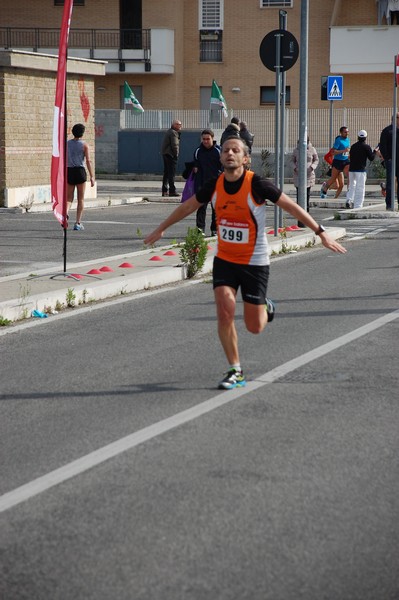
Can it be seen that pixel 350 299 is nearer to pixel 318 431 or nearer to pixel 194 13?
pixel 318 431

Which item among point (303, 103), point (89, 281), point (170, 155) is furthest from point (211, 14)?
point (89, 281)

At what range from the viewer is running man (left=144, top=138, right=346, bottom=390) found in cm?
825

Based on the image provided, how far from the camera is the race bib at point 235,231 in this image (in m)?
8.34

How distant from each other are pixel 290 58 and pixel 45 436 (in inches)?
509

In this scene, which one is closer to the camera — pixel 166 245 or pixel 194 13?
pixel 166 245

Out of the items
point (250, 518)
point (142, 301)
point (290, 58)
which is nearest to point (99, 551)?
point (250, 518)

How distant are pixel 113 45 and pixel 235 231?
4443cm

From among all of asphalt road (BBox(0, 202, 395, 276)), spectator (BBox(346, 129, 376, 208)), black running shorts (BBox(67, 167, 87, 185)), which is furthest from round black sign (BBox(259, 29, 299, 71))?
spectator (BBox(346, 129, 376, 208))

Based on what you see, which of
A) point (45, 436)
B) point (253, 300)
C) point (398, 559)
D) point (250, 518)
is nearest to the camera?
point (398, 559)

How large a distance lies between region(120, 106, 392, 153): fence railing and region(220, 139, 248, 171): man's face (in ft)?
101

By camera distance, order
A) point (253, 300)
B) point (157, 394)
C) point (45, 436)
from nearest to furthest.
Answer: point (45, 436) < point (157, 394) < point (253, 300)

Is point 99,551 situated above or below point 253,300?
below

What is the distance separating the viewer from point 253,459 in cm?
633

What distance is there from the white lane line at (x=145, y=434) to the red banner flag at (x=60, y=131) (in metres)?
4.40
